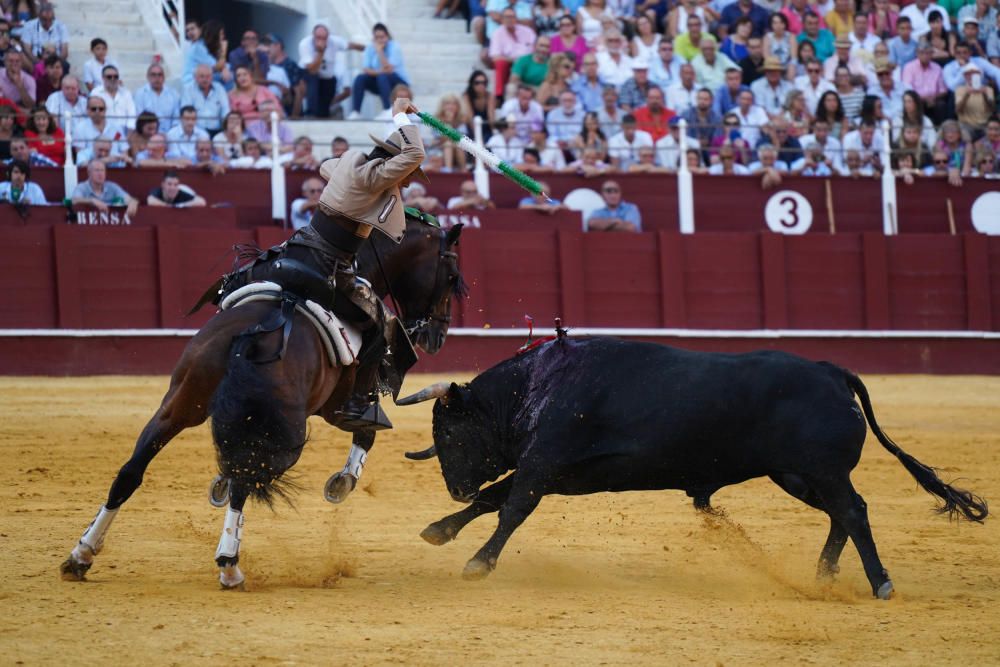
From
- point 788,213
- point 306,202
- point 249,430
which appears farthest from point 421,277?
point 788,213

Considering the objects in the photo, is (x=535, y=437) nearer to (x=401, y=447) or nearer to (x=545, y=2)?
(x=401, y=447)

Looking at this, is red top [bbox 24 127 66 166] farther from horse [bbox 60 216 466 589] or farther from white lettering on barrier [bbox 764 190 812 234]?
horse [bbox 60 216 466 589]

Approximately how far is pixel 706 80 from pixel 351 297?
1019 centimetres

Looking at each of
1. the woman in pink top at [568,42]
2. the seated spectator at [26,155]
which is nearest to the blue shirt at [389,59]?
the woman in pink top at [568,42]

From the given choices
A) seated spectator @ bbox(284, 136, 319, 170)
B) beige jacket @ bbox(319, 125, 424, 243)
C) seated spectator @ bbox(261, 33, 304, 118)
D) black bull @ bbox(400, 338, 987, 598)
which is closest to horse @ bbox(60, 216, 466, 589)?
beige jacket @ bbox(319, 125, 424, 243)

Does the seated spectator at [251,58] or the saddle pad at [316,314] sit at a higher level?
the seated spectator at [251,58]

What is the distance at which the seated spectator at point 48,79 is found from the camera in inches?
523

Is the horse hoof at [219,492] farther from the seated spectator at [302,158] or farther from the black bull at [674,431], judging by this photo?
the seated spectator at [302,158]

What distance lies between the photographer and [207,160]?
13523mm

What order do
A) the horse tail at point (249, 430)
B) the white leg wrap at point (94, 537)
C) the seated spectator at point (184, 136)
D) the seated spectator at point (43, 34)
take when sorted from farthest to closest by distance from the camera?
the seated spectator at point (43, 34)
the seated spectator at point (184, 136)
the white leg wrap at point (94, 537)
the horse tail at point (249, 430)

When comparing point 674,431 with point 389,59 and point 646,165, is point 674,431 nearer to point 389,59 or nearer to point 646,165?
point 646,165

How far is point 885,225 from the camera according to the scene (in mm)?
15656

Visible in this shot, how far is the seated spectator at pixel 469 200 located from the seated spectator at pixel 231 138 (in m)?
2.03

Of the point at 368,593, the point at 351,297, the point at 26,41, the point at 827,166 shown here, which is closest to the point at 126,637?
the point at 368,593
